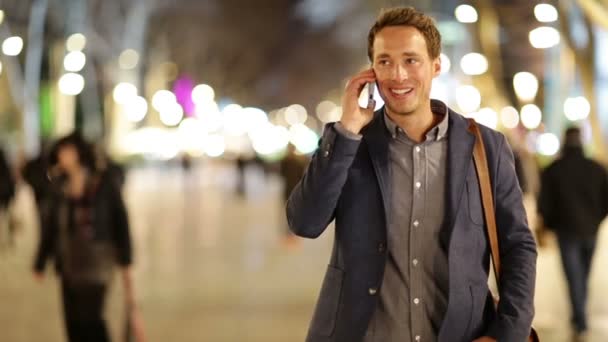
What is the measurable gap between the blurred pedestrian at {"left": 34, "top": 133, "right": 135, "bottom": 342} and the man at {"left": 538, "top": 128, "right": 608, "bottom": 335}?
4515 millimetres

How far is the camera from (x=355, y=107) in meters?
3.70

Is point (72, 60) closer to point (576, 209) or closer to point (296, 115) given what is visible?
point (576, 209)

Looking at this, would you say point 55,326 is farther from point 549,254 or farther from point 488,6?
point 488,6

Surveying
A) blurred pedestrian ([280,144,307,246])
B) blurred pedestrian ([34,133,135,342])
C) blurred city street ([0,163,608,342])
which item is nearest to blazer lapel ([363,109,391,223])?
blurred pedestrian ([34,133,135,342])

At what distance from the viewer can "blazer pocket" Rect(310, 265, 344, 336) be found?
12.4 ft

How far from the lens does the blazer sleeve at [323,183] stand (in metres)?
3.64

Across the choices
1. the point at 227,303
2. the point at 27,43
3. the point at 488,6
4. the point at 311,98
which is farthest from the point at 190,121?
the point at 227,303

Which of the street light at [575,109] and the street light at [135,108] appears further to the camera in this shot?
the street light at [135,108]

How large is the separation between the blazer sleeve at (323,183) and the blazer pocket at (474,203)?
1.32 feet

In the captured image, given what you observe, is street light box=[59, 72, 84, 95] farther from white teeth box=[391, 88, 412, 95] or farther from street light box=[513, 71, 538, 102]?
white teeth box=[391, 88, 412, 95]

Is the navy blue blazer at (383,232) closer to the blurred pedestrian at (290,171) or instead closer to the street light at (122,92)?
the blurred pedestrian at (290,171)

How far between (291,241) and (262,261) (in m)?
2.32

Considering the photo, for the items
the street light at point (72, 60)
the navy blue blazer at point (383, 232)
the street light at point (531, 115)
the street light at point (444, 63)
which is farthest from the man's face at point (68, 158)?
the street light at point (72, 60)

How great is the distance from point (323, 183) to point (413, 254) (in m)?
0.36
